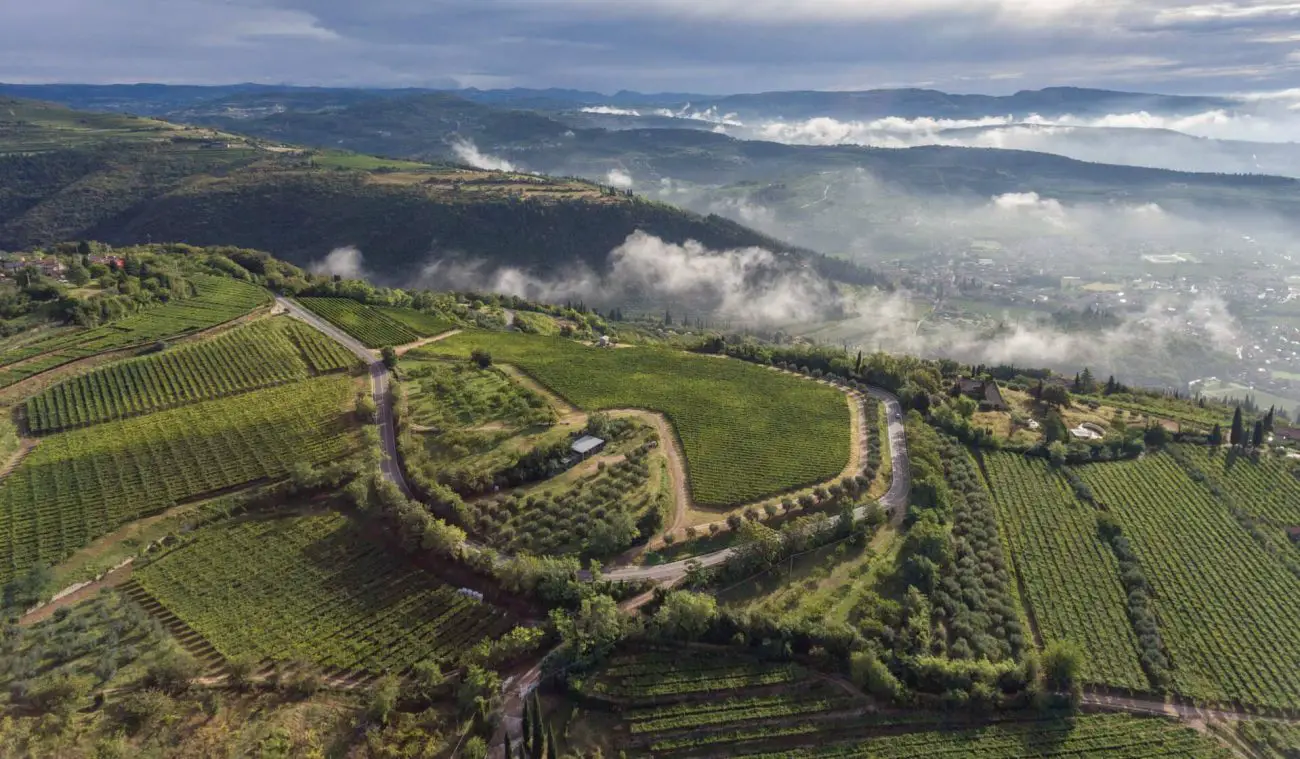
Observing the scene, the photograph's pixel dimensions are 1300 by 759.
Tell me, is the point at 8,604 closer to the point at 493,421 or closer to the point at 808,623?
the point at 493,421

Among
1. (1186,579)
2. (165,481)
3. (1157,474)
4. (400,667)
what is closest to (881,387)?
(1157,474)

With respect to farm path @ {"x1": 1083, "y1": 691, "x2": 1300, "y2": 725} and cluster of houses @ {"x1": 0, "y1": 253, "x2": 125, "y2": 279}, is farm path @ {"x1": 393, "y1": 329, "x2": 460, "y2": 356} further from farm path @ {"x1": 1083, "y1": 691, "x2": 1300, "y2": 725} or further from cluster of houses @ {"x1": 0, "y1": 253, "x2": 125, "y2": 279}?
farm path @ {"x1": 1083, "y1": 691, "x2": 1300, "y2": 725}

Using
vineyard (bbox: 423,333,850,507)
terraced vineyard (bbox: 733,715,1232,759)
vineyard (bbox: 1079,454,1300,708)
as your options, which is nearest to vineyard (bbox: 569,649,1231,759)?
terraced vineyard (bbox: 733,715,1232,759)

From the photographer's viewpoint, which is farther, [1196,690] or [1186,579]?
[1186,579]

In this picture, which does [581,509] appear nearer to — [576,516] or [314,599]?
[576,516]

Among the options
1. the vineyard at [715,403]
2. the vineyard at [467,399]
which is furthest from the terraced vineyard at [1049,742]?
the vineyard at [467,399]

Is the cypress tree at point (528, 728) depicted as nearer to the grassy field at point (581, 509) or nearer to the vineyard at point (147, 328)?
the grassy field at point (581, 509)
